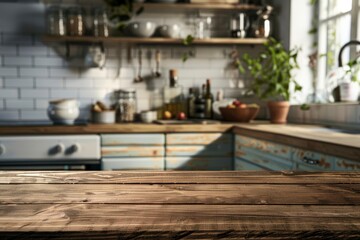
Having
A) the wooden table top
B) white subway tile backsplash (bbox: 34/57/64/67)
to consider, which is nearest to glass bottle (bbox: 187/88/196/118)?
white subway tile backsplash (bbox: 34/57/64/67)

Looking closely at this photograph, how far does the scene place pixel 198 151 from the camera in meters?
2.78

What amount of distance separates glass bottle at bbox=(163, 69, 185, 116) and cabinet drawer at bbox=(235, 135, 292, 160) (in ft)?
2.71

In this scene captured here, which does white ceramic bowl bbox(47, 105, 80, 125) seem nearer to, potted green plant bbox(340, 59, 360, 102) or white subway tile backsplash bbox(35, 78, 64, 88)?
white subway tile backsplash bbox(35, 78, 64, 88)

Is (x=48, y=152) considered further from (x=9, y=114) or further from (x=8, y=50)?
(x=8, y=50)

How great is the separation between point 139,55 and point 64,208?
9.34 ft

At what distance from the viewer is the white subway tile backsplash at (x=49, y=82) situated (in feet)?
10.8

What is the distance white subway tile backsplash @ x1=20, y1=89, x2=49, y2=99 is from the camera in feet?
10.7

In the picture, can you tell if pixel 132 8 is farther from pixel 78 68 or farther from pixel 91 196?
pixel 91 196

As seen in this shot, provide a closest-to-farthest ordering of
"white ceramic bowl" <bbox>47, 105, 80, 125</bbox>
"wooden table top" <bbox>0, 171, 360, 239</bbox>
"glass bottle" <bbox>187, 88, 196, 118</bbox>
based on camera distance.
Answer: "wooden table top" <bbox>0, 171, 360, 239</bbox> < "white ceramic bowl" <bbox>47, 105, 80, 125</bbox> < "glass bottle" <bbox>187, 88, 196, 118</bbox>

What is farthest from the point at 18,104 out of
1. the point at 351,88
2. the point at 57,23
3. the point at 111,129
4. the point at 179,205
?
the point at 179,205

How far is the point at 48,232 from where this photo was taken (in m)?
0.54

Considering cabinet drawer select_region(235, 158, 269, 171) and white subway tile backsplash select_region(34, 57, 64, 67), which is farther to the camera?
white subway tile backsplash select_region(34, 57, 64, 67)

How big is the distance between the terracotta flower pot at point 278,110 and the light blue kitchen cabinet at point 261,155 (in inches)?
15.3

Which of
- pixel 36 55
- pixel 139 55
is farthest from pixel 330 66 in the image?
pixel 36 55
